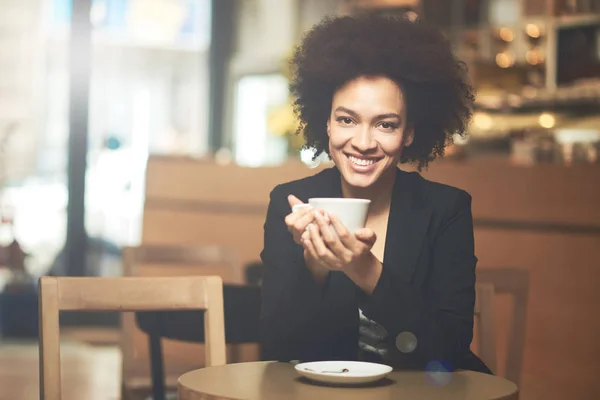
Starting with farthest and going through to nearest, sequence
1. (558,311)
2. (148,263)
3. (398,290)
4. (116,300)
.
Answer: (558,311) → (148,263) → (116,300) → (398,290)

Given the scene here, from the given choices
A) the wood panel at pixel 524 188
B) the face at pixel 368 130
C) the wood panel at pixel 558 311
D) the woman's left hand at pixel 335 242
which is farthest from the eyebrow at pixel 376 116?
the wood panel at pixel 558 311

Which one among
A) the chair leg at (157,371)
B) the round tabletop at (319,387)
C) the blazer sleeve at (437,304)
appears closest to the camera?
the round tabletop at (319,387)

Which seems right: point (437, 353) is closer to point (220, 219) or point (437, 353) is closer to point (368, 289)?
point (368, 289)

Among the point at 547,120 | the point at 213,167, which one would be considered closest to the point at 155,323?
the point at 213,167

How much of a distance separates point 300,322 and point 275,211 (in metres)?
0.24

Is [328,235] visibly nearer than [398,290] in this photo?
Yes

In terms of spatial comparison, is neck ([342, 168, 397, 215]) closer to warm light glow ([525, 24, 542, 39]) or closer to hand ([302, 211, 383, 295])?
hand ([302, 211, 383, 295])

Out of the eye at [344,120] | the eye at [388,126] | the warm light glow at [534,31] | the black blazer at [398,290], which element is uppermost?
the warm light glow at [534,31]

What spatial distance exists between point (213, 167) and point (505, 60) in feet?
8.44

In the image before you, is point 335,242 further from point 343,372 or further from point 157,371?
point 157,371

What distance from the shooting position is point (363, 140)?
171 cm

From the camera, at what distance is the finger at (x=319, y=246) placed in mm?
1415

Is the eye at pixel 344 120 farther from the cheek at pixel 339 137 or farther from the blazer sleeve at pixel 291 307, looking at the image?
the blazer sleeve at pixel 291 307

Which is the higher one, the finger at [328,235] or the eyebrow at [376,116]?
the eyebrow at [376,116]
